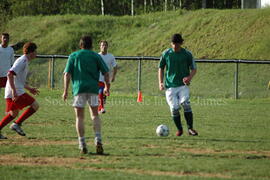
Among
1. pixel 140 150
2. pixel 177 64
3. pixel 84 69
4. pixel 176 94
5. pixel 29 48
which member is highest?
pixel 29 48

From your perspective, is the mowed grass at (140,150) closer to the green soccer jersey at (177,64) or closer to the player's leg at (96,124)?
the player's leg at (96,124)

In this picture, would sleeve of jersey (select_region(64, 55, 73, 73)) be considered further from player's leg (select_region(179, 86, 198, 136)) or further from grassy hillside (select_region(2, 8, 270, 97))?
grassy hillside (select_region(2, 8, 270, 97))

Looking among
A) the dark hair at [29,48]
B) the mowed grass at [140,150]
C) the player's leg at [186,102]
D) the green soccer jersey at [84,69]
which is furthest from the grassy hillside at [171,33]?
the green soccer jersey at [84,69]

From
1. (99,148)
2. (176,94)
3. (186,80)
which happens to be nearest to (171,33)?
(176,94)

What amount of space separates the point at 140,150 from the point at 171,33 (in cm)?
3134

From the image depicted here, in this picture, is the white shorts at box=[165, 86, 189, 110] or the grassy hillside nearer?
the white shorts at box=[165, 86, 189, 110]

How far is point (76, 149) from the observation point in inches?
410

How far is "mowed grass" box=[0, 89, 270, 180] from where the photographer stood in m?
8.28

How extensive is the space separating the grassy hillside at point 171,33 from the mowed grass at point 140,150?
1197cm

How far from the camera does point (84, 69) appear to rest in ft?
32.2

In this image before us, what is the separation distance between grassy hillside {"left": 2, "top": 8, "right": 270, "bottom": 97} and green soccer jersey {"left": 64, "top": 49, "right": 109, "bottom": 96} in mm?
17748

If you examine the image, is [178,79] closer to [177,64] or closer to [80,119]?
[177,64]

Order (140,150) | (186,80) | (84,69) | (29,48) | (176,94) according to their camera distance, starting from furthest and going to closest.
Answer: (176,94) < (186,80) < (29,48) < (140,150) < (84,69)

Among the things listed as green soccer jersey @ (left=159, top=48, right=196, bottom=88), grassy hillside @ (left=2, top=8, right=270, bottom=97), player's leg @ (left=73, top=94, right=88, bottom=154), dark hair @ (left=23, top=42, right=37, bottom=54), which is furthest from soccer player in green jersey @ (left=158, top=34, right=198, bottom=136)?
grassy hillside @ (left=2, top=8, right=270, bottom=97)
